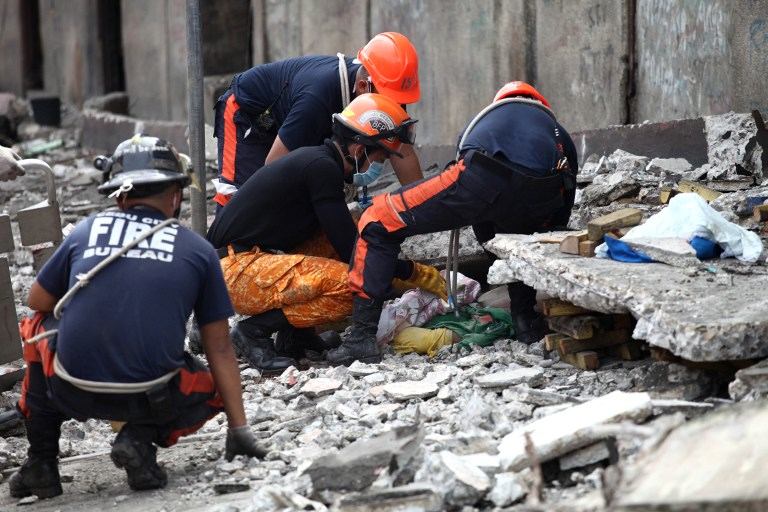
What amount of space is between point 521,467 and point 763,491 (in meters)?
1.07

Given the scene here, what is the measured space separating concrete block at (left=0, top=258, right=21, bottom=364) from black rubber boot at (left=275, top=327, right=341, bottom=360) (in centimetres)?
130

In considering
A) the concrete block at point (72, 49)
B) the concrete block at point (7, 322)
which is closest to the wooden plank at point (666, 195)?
the concrete block at point (7, 322)

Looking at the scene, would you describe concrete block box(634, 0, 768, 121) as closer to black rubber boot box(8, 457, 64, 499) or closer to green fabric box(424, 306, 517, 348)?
green fabric box(424, 306, 517, 348)

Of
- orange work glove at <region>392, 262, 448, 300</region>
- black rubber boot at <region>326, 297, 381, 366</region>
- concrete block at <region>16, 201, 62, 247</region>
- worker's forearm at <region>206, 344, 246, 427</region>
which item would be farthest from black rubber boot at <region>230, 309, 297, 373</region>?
worker's forearm at <region>206, 344, 246, 427</region>

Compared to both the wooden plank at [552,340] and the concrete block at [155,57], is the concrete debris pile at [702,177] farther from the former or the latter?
the concrete block at [155,57]

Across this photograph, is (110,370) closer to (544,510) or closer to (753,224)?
(544,510)

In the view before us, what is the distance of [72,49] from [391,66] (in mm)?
11903

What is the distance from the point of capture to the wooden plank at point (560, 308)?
5.26m

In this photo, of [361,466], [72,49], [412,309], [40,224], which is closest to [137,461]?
[361,466]

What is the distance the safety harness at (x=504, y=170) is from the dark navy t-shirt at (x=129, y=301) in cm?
184

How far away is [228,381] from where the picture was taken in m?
4.48

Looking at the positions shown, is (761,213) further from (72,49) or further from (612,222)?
(72,49)

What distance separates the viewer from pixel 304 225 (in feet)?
20.9

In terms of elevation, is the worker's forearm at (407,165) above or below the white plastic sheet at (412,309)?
above
